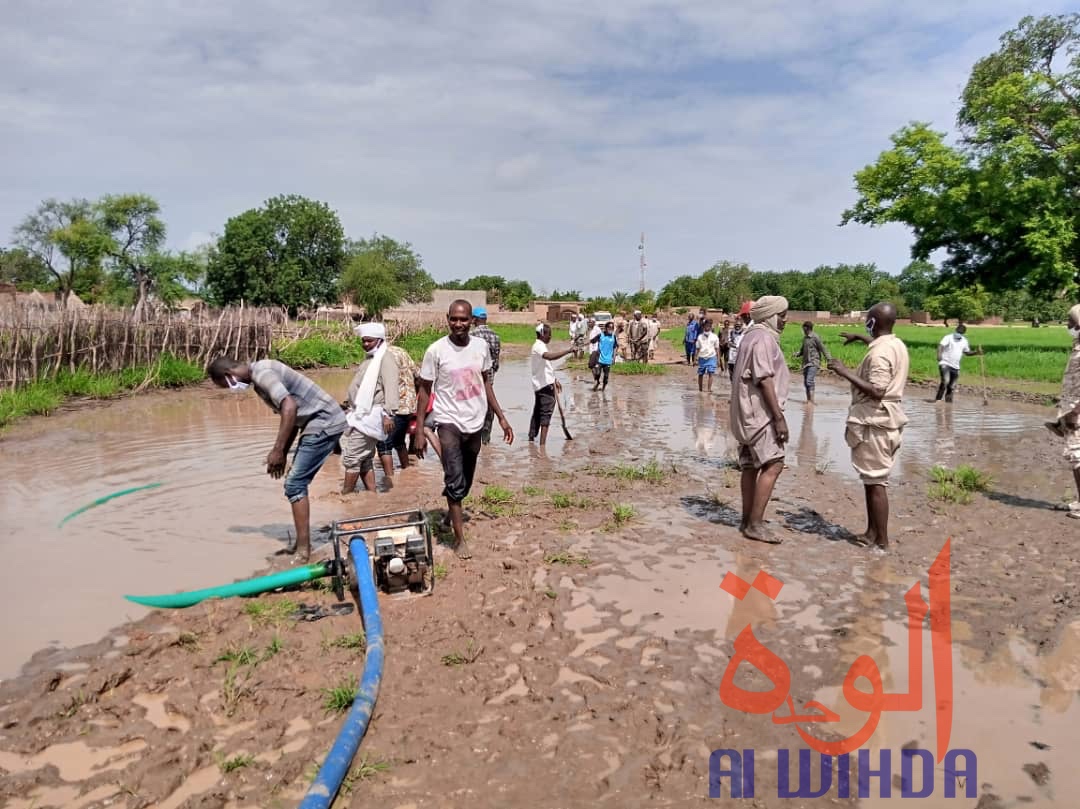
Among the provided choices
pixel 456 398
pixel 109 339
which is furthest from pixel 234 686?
pixel 109 339

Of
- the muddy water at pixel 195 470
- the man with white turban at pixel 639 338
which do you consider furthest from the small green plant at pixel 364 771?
the man with white turban at pixel 639 338

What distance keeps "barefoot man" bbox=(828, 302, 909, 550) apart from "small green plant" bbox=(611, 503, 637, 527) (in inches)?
74.4

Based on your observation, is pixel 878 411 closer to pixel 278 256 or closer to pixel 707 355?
pixel 707 355

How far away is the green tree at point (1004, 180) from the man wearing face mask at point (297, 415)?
27551mm

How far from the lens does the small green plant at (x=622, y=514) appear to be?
611cm

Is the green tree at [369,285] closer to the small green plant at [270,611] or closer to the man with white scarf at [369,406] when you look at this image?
the man with white scarf at [369,406]

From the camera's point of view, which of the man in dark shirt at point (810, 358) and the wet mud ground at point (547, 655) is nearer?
the wet mud ground at point (547, 655)

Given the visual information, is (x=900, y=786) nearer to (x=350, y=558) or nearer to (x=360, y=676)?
(x=360, y=676)

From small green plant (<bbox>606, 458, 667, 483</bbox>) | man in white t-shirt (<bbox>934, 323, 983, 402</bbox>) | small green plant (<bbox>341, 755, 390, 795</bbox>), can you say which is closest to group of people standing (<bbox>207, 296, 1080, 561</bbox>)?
small green plant (<bbox>606, 458, 667, 483</bbox>)

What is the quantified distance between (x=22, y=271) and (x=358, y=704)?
248 feet

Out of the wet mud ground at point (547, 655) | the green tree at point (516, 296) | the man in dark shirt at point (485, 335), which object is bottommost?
the wet mud ground at point (547, 655)

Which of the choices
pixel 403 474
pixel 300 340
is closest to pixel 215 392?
pixel 300 340

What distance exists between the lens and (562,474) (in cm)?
803

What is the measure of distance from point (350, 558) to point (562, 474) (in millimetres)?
3965
